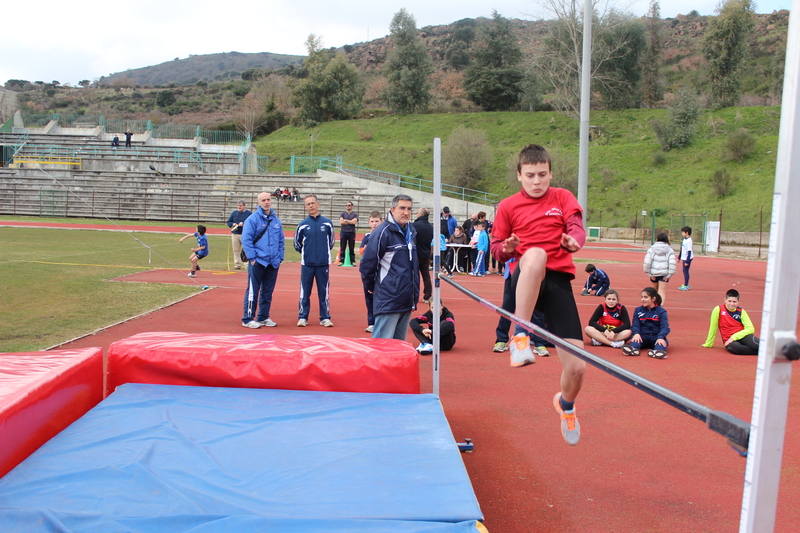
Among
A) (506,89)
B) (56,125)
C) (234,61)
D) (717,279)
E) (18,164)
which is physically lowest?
(717,279)

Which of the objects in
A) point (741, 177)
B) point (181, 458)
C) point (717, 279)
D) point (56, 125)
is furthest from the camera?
point (56, 125)

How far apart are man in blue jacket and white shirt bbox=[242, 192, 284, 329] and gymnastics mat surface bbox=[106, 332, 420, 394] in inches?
163

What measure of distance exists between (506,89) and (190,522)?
64631 millimetres

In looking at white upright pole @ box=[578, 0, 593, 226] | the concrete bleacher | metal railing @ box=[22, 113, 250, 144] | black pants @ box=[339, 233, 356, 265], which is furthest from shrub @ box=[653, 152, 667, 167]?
metal railing @ box=[22, 113, 250, 144]

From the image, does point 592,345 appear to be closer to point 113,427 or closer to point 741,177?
point 113,427

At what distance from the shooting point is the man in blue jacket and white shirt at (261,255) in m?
9.32

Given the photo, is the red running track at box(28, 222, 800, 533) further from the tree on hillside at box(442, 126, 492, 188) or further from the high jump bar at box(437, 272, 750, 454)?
the tree on hillside at box(442, 126, 492, 188)

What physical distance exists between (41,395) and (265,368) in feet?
5.57

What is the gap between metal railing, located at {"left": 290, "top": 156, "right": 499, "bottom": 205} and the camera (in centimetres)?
4238

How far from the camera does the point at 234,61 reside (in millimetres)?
180250

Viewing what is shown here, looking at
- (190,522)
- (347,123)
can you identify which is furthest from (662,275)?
(347,123)

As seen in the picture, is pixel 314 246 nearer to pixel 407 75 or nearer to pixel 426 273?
pixel 426 273

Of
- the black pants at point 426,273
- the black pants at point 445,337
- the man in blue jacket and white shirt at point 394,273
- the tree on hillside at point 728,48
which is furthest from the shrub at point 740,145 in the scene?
the man in blue jacket and white shirt at point 394,273

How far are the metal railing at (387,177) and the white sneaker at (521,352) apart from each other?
3679 centimetres
